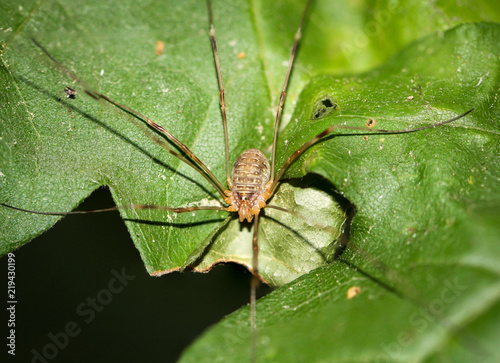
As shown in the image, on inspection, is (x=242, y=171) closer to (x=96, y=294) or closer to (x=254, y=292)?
(x=254, y=292)

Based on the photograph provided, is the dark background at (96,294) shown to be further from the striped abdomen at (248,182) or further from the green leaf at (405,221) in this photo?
the green leaf at (405,221)

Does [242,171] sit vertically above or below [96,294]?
above

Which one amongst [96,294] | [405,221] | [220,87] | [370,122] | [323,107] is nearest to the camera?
[405,221]

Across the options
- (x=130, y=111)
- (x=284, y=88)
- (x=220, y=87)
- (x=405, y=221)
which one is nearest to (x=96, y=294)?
(x=130, y=111)

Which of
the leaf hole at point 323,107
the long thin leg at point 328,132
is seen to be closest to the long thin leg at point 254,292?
the long thin leg at point 328,132

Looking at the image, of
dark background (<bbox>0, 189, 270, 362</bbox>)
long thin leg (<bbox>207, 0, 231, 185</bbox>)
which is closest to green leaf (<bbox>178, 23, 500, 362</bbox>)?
long thin leg (<bbox>207, 0, 231, 185</bbox>)

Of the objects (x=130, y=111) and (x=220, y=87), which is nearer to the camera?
(x=130, y=111)

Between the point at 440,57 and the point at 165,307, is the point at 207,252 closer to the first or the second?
the point at 165,307
